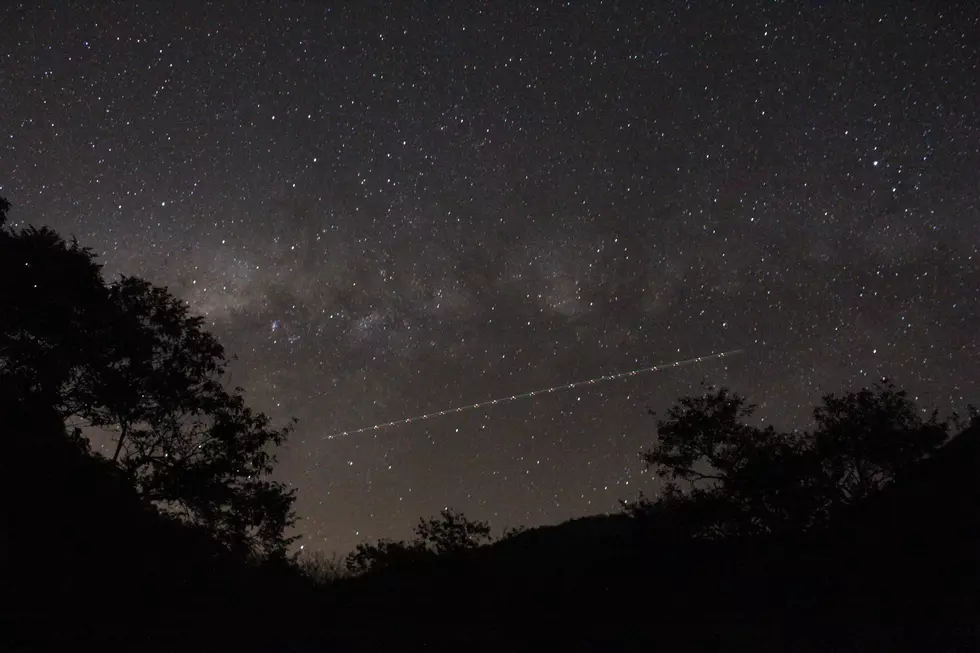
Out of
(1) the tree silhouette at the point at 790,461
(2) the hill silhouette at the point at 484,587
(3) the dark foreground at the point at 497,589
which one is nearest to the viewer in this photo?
(3) the dark foreground at the point at 497,589

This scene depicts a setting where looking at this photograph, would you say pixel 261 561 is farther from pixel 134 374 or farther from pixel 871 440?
pixel 871 440

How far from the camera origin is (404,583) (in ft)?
60.8

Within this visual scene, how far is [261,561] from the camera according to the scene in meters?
17.1

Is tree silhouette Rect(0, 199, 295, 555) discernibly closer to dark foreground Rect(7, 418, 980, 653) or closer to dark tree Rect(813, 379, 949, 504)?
dark foreground Rect(7, 418, 980, 653)

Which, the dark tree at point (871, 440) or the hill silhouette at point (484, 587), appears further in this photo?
the dark tree at point (871, 440)

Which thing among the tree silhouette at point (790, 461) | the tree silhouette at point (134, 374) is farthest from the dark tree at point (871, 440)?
the tree silhouette at point (134, 374)

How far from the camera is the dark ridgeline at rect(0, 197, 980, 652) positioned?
12.1 m

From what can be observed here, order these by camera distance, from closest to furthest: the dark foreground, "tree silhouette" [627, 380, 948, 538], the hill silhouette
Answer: the dark foreground, the hill silhouette, "tree silhouette" [627, 380, 948, 538]

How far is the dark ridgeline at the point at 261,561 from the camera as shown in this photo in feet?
39.7

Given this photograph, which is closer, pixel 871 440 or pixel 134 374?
pixel 134 374

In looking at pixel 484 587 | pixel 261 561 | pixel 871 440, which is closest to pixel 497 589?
pixel 484 587

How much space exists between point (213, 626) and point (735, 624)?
34.9 ft

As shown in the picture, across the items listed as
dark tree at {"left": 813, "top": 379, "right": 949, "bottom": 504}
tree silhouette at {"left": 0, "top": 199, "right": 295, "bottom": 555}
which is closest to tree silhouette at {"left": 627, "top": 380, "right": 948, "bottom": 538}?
dark tree at {"left": 813, "top": 379, "right": 949, "bottom": 504}

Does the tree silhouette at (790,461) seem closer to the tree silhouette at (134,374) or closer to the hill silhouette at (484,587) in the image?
the hill silhouette at (484,587)
